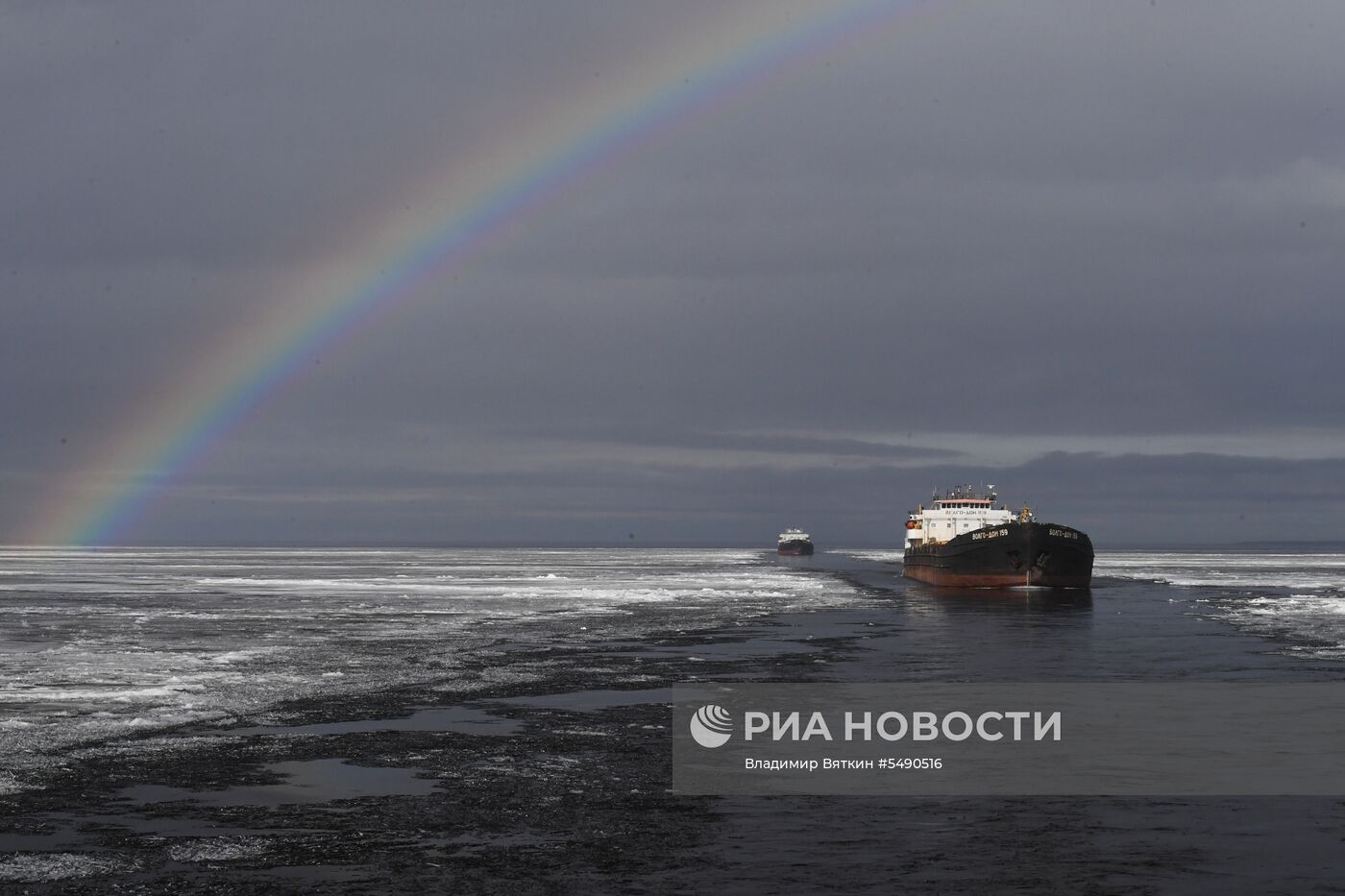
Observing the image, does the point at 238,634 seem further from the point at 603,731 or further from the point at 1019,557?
the point at 1019,557

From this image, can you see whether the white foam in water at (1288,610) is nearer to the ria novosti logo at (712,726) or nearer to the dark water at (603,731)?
the dark water at (603,731)

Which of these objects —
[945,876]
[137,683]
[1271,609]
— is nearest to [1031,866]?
[945,876]

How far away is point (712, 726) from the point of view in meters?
22.8

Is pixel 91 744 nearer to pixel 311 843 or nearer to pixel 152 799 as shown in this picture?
pixel 152 799

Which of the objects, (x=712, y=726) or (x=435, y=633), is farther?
(x=435, y=633)

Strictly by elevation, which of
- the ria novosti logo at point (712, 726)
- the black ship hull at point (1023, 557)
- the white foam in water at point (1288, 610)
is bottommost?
the white foam in water at point (1288, 610)

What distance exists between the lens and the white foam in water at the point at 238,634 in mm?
24203

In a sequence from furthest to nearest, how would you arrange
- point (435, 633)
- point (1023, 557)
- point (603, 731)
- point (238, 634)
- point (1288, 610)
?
point (1023, 557), point (1288, 610), point (435, 633), point (238, 634), point (603, 731)

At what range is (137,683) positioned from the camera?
2809cm

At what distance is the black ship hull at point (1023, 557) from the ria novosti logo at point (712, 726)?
195 ft

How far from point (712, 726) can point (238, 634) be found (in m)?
23.5

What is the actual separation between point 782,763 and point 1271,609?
1781 inches

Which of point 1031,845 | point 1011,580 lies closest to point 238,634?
point 1031,845

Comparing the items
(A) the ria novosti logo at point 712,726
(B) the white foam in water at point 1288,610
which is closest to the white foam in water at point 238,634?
(A) the ria novosti logo at point 712,726
